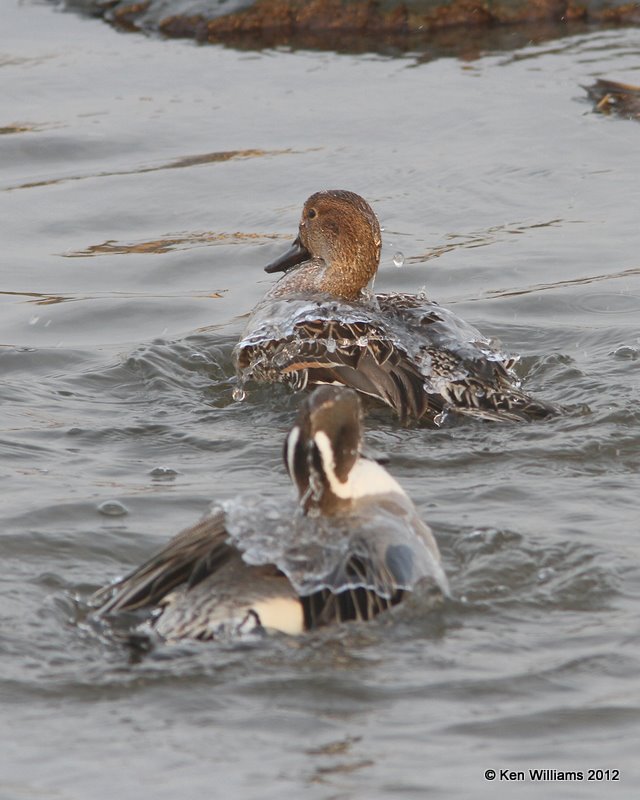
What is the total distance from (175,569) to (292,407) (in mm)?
2466

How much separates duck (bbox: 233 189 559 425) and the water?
131 millimetres

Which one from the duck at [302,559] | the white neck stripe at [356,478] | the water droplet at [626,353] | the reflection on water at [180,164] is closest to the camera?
the duck at [302,559]

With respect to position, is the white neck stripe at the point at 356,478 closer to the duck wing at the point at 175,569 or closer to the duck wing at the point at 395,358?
the duck wing at the point at 175,569

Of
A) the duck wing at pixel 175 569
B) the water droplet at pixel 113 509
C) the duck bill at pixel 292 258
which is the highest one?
the duck bill at pixel 292 258

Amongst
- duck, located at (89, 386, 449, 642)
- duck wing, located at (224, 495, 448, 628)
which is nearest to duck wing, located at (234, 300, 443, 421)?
duck, located at (89, 386, 449, 642)

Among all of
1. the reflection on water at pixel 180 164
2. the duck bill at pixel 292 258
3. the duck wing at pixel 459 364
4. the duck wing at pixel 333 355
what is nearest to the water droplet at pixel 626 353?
the duck wing at pixel 459 364

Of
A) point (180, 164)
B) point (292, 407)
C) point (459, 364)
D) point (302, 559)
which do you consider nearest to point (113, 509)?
point (302, 559)

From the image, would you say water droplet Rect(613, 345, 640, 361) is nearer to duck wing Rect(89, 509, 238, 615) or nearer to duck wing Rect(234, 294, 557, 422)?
duck wing Rect(234, 294, 557, 422)

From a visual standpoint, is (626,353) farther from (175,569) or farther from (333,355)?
(175,569)

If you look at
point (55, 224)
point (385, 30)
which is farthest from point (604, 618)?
point (385, 30)

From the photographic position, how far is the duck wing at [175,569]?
14.8 feet

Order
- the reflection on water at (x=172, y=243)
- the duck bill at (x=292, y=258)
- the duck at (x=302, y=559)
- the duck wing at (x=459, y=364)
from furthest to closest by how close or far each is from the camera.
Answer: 1. the reflection on water at (x=172, y=243)
2. the duck bill at (x=292, y=258)
3. the duck wing at (x=459, y=364)
4. the duck at (x=302, y=559)

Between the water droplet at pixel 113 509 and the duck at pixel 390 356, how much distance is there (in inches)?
59.1

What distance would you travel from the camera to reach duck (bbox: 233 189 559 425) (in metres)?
6.76
